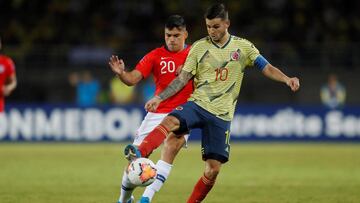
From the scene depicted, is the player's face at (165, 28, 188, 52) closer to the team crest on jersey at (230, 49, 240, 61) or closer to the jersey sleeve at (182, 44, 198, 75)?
the jersey sleeve at (182, 44, 198, 75)

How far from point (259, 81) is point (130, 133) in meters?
5.19

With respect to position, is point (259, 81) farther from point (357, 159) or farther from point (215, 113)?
point (215, 113)

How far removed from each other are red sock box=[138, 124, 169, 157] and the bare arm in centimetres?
699

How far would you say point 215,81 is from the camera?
866 cm

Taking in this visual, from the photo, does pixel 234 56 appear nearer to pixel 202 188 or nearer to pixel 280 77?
pixel 280 77

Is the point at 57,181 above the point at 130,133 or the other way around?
above

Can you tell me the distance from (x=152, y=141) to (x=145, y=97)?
56.7 feet

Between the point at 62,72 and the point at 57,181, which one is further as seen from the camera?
the point at 62,72

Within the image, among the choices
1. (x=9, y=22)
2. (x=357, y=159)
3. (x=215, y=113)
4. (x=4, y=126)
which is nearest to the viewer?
(x=215, y=113)

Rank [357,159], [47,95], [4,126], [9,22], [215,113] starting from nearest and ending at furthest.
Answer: [215,113] → [357,159] → [4,126] → [47,95] → [9,22]

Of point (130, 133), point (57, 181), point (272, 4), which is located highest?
point (272, 4)

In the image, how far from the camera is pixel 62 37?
87.2 feet

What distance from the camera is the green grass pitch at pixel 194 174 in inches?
422

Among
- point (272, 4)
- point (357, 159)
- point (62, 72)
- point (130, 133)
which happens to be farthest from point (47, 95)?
point (357, 159)
